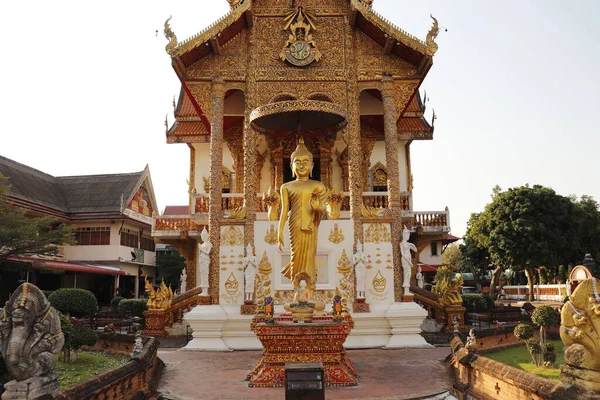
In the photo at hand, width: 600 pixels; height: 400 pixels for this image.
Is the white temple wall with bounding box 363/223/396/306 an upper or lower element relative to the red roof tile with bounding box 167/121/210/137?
lower

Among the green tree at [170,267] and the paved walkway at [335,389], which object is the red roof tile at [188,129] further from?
the green tree at [170,267]

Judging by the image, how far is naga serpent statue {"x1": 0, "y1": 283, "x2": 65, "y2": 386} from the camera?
428 cm

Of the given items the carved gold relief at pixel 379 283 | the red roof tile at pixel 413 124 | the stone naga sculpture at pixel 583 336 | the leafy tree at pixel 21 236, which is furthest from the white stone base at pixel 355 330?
the red roof tile at pixel 413 124

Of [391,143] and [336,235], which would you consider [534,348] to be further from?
[391,143]

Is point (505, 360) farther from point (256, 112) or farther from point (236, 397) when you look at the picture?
point (256, 112)

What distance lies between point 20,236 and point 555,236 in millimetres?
22374

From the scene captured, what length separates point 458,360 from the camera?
701 cm

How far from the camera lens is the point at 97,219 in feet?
79.1

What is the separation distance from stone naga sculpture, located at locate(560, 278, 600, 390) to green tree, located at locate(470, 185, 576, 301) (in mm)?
21731

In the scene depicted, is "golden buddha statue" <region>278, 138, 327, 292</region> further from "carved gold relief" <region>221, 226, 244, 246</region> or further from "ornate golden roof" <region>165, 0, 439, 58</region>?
"ornate golden roof" <region>165, 0, 439, 58</region>

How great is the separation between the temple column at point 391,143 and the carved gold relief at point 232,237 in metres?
3.45

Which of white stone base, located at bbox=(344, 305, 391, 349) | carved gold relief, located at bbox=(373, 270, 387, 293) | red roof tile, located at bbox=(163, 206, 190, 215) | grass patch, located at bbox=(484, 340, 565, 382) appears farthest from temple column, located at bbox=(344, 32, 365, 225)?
red roof tile, located at bbox=(163, 206, 190, 215)

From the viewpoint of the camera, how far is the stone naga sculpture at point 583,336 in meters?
4.00

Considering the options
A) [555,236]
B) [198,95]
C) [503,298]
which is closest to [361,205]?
[198,95]
